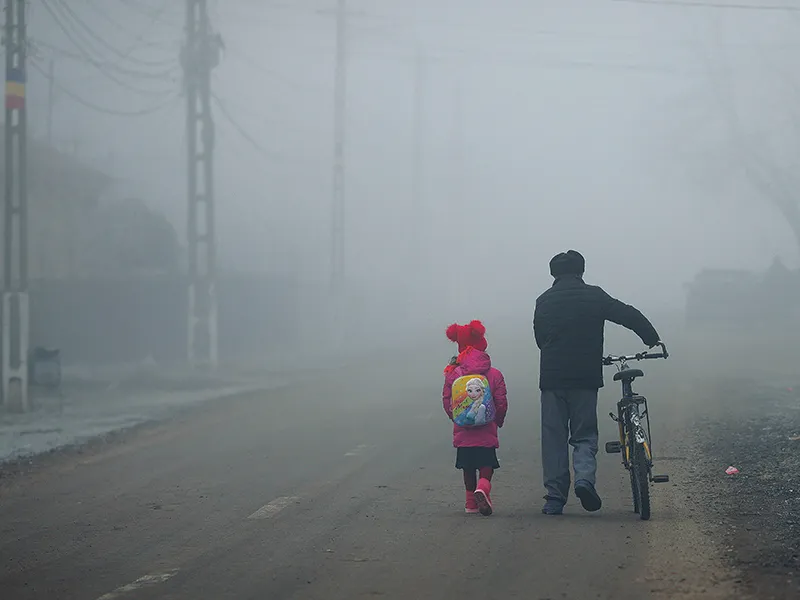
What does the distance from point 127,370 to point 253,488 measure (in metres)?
19.5

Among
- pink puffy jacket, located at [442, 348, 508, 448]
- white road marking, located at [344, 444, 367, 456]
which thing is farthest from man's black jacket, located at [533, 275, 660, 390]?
white road marking, located at [344, 444, 367, 456]

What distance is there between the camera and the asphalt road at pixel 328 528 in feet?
20.9

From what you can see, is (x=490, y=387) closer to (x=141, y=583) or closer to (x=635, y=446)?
(x=635, y=446)

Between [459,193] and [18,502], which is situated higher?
[459,193]

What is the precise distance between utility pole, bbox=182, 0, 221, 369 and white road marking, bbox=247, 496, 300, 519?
16.9 metres

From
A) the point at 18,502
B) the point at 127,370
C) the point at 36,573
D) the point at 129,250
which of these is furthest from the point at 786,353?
the point at 36,573

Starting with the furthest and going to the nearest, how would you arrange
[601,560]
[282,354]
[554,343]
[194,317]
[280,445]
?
1. [282,354]
2. [194,317]
3. [280,445]
4. [554,343]
5. [601,560]

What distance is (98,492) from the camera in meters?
10.5

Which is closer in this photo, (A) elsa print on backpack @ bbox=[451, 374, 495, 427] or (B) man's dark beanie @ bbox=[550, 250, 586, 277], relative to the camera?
(A) elsa print on backpack @ bbox=[451, 374, 495, 427]

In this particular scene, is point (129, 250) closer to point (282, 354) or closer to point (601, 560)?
point (282, 354)

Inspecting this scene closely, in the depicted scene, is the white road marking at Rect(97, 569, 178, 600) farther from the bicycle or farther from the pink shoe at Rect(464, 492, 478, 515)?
the bicycle

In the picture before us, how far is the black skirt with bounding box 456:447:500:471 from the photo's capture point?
28.6 feet

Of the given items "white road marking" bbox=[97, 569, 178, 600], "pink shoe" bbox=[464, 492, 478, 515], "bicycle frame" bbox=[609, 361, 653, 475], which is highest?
"bicycle frame" bbox=[609, 361, 653, 475]

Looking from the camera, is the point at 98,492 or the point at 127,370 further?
the point at 127,370
